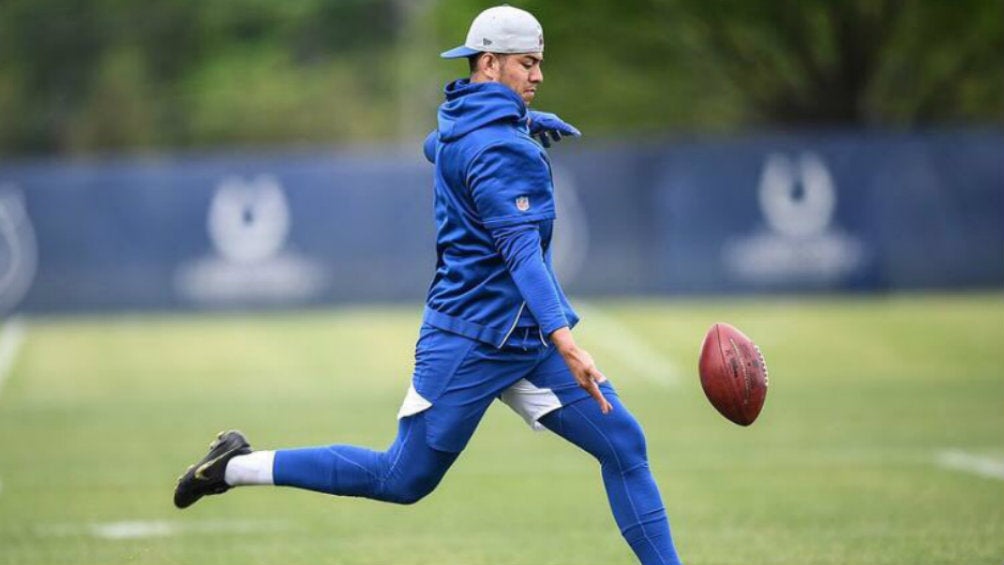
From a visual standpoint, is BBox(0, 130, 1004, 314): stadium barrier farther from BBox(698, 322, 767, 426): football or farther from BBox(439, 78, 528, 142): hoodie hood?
BBox(439, 78, 528, 142): hoodie hood

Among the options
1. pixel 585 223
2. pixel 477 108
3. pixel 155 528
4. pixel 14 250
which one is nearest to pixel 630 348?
pixel 585 223

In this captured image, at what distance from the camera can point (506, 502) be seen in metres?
10.9

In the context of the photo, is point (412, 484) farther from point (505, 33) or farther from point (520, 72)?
point (505, 33)

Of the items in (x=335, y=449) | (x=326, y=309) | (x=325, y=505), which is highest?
(x=335, y=449)

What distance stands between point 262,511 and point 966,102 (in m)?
24.9

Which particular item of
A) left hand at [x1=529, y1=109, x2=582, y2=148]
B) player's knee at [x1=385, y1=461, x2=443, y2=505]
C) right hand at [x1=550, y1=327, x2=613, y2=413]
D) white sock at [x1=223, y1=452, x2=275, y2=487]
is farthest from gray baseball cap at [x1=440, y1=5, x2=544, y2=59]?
white sock at [x1=223, y1=452, x2=275, y2=487]

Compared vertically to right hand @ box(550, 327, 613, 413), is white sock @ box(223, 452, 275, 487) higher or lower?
lower

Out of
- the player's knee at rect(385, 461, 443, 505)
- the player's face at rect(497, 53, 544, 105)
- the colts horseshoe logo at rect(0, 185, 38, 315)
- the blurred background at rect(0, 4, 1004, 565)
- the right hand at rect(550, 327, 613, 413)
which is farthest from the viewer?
the colts horseshoe logo at rect(0, 185, 38, 315)

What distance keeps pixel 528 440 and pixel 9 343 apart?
1028 cm

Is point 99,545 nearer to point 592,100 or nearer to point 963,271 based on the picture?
point 963,271

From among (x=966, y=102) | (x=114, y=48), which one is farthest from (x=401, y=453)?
(x=114, y=48)

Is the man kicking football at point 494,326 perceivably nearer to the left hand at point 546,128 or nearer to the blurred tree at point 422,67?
the left hand at point 546,128

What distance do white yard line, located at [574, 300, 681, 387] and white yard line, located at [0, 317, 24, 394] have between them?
654 cm

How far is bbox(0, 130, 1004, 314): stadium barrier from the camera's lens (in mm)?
23766
